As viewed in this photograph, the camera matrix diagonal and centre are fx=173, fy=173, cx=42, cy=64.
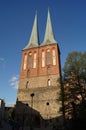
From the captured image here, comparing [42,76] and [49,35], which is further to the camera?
[49,35]

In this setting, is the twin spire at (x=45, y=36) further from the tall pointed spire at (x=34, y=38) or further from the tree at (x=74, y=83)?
the tree at (x=74, y=83)

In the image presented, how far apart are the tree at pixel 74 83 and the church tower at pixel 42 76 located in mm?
8059

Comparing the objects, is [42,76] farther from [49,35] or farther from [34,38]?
[34,38]

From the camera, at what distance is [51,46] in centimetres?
3572

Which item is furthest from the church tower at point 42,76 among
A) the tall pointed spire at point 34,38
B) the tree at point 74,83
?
the tree at point 74,83

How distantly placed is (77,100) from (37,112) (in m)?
11.9

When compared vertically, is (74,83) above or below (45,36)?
below

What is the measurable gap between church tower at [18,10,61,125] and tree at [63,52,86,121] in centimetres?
806

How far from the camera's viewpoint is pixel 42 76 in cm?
3297

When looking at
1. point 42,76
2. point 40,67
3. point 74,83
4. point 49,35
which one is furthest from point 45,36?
point 74,83

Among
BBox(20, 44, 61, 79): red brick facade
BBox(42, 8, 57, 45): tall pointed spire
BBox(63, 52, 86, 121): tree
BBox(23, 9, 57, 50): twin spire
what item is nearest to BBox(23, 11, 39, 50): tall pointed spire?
BBox(23, 9, 57, 50): twin spire

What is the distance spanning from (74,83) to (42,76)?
1413cm

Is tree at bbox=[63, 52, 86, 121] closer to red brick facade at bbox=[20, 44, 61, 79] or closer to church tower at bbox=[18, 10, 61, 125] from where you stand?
church tower at bbox=[18, 10, 61, 125]

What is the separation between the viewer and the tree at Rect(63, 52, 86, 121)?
18702 mm
